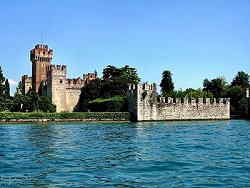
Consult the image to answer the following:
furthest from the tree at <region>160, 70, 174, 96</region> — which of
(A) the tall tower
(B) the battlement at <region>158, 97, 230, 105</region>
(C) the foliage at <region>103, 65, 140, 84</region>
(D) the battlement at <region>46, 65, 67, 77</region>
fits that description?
(A) the tall tower

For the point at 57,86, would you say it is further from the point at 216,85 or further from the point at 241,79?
the point at 241,79

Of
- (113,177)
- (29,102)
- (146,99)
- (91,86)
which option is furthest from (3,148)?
(91,86)

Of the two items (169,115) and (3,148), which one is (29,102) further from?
(3,148)

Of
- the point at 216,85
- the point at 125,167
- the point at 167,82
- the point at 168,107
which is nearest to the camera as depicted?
the point at 125,167

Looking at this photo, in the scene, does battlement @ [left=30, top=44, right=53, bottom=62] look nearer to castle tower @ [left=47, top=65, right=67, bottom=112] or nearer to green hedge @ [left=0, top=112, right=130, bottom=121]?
castle tower @ [left=47, top=65, right=67, bottom=112]

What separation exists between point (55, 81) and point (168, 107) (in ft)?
62.5

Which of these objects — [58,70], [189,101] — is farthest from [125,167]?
[58,70]

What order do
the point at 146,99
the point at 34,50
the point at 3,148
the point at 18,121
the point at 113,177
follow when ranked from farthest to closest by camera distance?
the point at 34,50 → the point at 146,99 → the point at 18,121 → the point at 3,148 → the point at 113,177

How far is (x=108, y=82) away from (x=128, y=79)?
324cm

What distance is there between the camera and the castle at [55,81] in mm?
69375

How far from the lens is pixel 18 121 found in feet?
171

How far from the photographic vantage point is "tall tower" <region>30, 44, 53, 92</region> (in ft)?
256

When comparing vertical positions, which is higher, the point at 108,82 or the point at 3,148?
the point at 108,82

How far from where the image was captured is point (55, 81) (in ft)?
228
